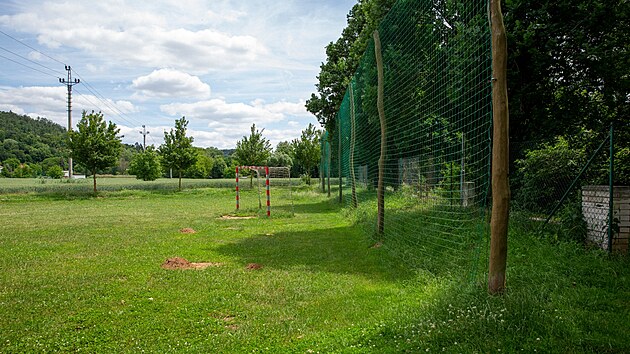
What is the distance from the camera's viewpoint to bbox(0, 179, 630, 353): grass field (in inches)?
129

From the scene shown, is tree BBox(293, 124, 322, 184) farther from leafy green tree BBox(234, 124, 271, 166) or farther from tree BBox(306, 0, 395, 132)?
tree BBox(306, 0, 395, 132)

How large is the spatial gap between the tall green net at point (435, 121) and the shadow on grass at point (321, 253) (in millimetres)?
386

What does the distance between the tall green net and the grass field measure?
61 centimetres

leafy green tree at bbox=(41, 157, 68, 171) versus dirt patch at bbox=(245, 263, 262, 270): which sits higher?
leafy green tree at bbox=(41, 157, 68, 171)

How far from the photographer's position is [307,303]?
15.6ft

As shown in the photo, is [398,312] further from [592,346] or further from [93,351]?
A: [93,351]

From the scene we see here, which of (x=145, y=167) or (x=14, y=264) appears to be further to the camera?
(x=145, y=167)

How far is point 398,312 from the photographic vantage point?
4.08 meters

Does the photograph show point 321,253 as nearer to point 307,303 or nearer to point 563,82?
point 307,303

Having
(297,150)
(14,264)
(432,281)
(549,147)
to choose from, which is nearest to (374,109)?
(549,147)

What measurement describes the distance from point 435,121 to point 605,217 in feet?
8.61

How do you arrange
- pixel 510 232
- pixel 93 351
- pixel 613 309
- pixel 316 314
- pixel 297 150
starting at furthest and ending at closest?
pixel 297 150 → pixel 510 232 → pixel 316 314 → pixel 613 309 → pixel 93 351

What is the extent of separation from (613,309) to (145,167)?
4740 cm

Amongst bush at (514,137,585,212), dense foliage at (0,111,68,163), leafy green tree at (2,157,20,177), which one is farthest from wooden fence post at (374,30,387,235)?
leafy green tree at (2,157,20,177)
